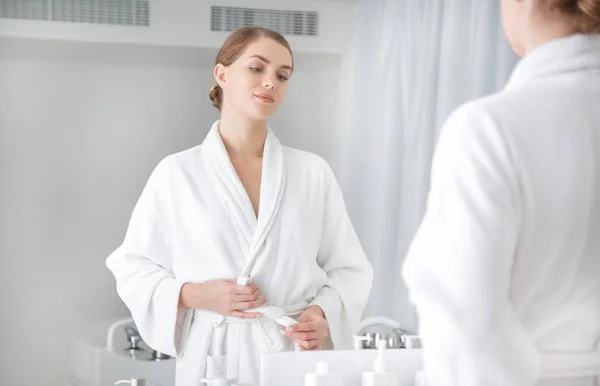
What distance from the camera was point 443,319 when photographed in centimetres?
88

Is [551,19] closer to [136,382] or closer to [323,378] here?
[323,378]

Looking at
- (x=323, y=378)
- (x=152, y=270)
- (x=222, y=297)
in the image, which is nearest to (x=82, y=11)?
(x=152, y=270)

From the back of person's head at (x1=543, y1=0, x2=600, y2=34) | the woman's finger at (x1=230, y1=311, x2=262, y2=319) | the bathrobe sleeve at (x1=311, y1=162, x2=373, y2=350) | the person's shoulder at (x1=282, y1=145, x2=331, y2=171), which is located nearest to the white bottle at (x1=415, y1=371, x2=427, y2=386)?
the bathrobe sleeve at (x1=311, y1=162, x2=373, y2=350)

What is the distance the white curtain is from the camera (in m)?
1.60

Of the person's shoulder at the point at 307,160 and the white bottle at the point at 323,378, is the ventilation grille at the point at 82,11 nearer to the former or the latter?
the person's shoulder at the point at 307,160

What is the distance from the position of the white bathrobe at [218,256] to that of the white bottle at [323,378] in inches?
3.3

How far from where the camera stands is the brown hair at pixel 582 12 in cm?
93

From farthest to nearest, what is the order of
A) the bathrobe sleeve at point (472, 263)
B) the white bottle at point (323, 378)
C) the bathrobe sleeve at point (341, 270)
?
the bathrobe sleeve at point (341, 270) < the white bottle at point (323, 378) < the bathrobe sleeve at point (472, 263)

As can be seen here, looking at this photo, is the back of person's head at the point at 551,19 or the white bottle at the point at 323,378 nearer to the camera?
the back of person's head at the point at 551,19

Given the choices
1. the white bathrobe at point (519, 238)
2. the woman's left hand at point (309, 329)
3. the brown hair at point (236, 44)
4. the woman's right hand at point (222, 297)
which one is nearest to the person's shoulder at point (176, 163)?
the brown hair at point (236, 44)

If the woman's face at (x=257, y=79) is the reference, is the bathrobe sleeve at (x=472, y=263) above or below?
below

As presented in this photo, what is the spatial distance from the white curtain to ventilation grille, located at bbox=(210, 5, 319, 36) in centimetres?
11

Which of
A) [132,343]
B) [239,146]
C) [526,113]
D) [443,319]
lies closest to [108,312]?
[132,343]

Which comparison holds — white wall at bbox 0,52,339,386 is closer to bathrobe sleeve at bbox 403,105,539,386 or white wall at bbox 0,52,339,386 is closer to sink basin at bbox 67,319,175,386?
sink basin at bbox 67,319,175,386
